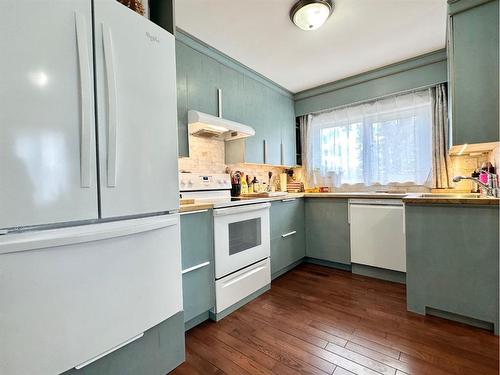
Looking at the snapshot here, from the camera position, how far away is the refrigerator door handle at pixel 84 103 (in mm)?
910

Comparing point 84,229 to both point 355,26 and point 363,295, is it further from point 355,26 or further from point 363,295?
point 355,26

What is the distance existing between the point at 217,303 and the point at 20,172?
1441 millimetres

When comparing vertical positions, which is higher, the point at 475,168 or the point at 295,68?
the point at 295,68

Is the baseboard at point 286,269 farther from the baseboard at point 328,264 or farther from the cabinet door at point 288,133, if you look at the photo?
the cabinet door at point 288,133

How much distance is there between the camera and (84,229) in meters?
0.92

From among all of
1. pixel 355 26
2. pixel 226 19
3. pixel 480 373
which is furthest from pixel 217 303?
pixel 355 26

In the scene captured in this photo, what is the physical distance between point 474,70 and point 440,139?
3.42 feet

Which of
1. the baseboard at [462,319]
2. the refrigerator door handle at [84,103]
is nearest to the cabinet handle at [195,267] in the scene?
the refrigerator door handle at [84,103]

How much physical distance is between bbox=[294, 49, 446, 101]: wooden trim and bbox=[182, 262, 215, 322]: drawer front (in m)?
2.72

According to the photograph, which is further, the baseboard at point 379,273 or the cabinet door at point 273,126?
the cabinet door at point 273,126

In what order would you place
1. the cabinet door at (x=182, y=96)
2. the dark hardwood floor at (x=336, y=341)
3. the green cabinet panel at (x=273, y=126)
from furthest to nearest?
the green cabinet panel at (x=273, y=126), the cabinet door at (x=182, y=96), the dark hardwood floor at (x=336, y=341)

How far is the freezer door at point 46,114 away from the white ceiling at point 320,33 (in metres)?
1.08

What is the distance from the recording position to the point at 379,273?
252cm

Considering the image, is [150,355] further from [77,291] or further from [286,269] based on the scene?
[286,269]
